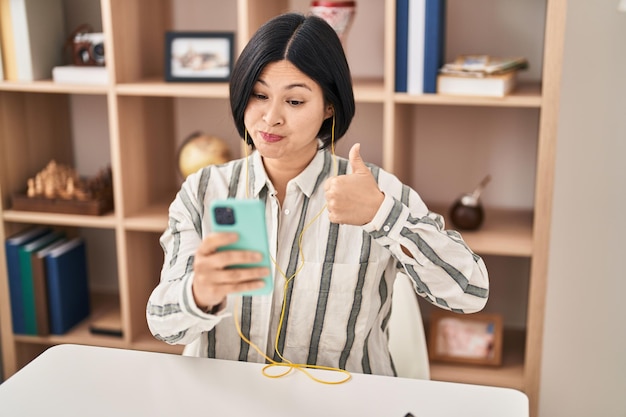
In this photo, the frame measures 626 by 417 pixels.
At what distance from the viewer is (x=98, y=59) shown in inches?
95.8

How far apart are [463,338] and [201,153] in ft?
3.22

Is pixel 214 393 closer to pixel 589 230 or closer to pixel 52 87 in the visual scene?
pixel 52 87

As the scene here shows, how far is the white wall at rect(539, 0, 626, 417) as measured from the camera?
2250mm

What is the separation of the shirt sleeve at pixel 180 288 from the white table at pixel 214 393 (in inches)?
2.3

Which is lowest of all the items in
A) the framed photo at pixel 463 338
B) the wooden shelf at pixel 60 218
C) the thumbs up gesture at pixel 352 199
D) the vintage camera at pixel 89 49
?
the framed photo at pixel 463 338

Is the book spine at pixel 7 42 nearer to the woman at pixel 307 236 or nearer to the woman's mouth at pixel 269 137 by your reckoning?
the woman at pixel 307 236

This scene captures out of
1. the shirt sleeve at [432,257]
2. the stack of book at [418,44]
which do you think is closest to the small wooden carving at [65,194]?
the stack of book at [418,44]

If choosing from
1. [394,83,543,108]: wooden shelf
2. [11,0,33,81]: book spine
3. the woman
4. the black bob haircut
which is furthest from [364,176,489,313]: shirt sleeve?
[11,0,33,81]: book spine

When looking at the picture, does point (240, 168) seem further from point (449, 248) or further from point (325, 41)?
point (449, 248)

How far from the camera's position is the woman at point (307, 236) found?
4.55 feet

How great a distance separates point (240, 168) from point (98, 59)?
98 centimetres

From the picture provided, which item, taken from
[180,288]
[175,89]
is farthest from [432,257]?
[175,89]

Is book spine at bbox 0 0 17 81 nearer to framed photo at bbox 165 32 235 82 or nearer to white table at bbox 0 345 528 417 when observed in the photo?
framed photo at bbox 165 32 235 82

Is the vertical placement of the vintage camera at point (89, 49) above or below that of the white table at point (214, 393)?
above
